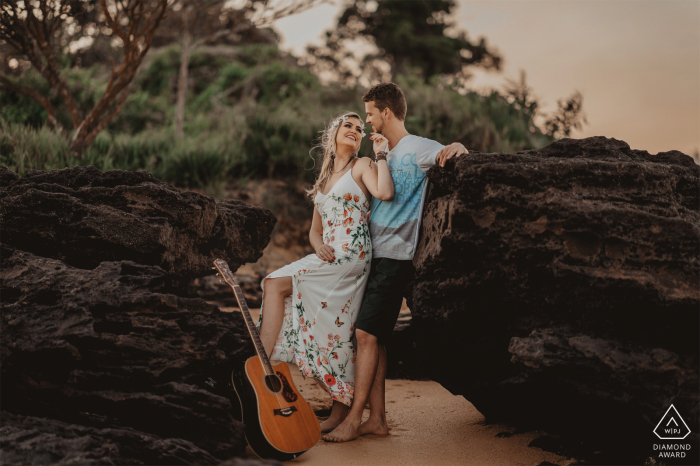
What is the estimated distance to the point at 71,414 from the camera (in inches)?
Answer: 115

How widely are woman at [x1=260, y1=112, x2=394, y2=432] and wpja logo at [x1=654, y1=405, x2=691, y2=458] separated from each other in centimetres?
188

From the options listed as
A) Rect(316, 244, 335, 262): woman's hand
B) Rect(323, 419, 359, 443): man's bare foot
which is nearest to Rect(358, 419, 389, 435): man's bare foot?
Rect(323, 419, 359, 443): man's bare foot

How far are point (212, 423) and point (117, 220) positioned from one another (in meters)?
1.55

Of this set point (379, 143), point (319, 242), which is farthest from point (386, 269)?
point (379, 143)

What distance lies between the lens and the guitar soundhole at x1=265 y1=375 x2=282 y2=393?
11.0 feet

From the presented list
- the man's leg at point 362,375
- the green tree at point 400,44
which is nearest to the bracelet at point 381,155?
the man's leg at point 362,375

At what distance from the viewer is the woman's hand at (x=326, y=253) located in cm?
376

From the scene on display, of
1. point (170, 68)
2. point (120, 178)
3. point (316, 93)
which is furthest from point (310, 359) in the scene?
point (170, 68)

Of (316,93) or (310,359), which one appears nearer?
(310,359)

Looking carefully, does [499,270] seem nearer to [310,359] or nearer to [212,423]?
[310,359]

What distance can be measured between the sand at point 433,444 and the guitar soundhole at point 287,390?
0.36 m

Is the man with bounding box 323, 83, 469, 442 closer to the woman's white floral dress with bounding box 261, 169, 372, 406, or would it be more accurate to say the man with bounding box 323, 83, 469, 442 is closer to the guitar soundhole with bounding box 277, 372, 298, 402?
the woman's white floral dress with bounding box 261, 169, 372, 406

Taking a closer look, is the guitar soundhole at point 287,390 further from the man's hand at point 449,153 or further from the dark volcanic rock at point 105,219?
the man's hand at point 449,153

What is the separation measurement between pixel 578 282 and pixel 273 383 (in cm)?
189
